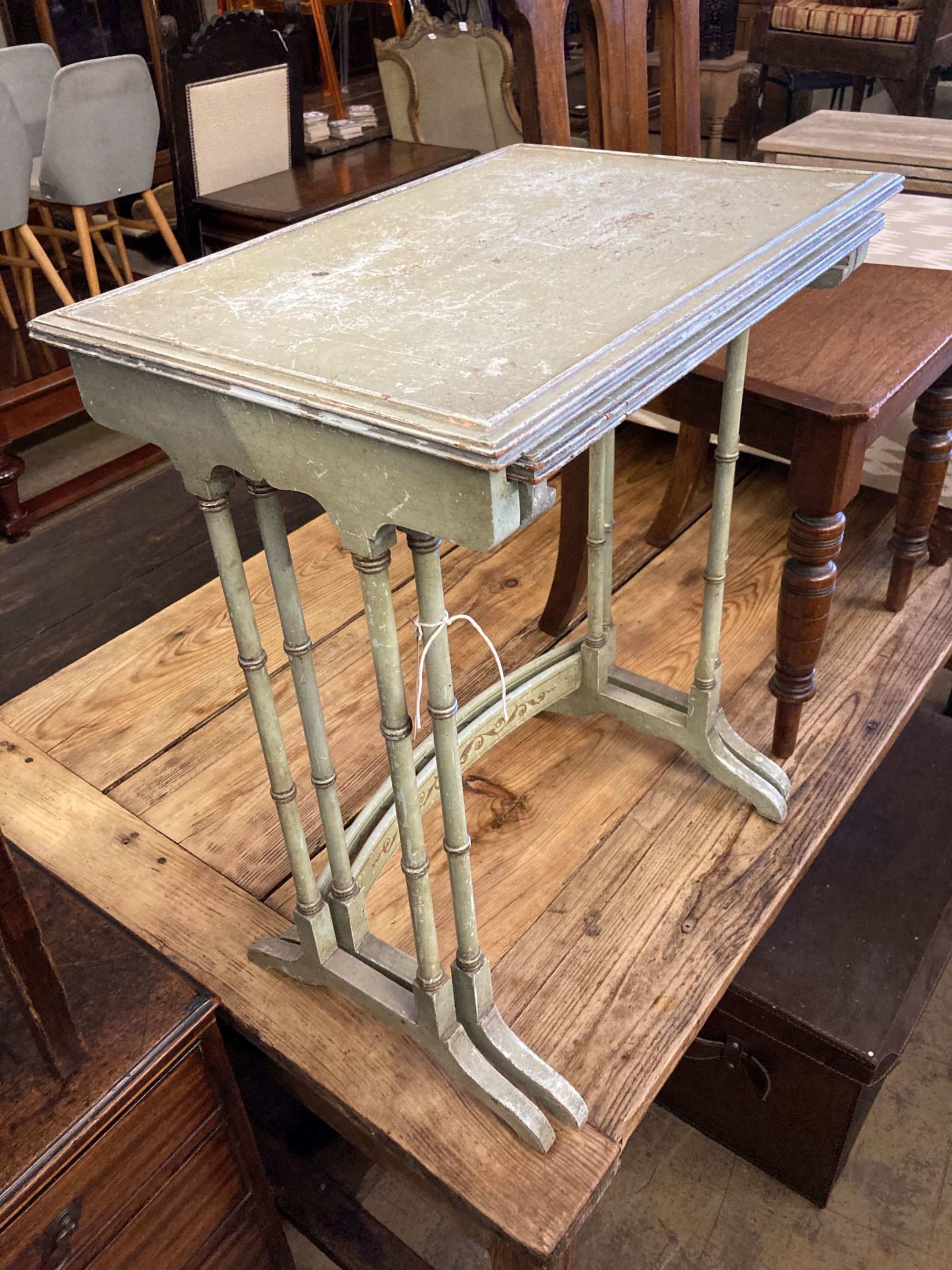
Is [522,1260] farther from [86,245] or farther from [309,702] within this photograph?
[86,245]

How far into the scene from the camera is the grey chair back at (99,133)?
3.17 metres

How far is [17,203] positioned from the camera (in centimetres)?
333

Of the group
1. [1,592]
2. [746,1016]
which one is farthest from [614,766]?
[1,592]

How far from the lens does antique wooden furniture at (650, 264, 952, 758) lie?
47.2 inches

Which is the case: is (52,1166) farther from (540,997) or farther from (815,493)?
(815,493)

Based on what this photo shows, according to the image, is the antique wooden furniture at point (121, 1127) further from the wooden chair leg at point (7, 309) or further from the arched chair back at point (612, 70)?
the wooden chair leg at point (7, 309)

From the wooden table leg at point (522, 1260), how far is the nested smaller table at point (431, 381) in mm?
99

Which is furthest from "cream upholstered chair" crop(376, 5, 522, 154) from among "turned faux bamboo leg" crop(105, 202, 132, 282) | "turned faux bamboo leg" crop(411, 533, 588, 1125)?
"turned faux bamboo leg" crop(411, 533, 588, 1125)

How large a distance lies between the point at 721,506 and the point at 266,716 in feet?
1.88

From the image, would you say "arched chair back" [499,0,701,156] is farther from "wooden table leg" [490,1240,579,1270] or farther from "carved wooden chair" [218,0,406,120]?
"carved wooden chair" [218,0,406,120]

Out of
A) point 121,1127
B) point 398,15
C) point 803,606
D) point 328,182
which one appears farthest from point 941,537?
point 398,15

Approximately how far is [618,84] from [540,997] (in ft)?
3.76

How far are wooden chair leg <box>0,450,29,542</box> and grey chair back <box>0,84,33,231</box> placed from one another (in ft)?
3.27

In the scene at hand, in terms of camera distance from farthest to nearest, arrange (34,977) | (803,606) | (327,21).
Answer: (327,21)
(803,606)
(34,977)
